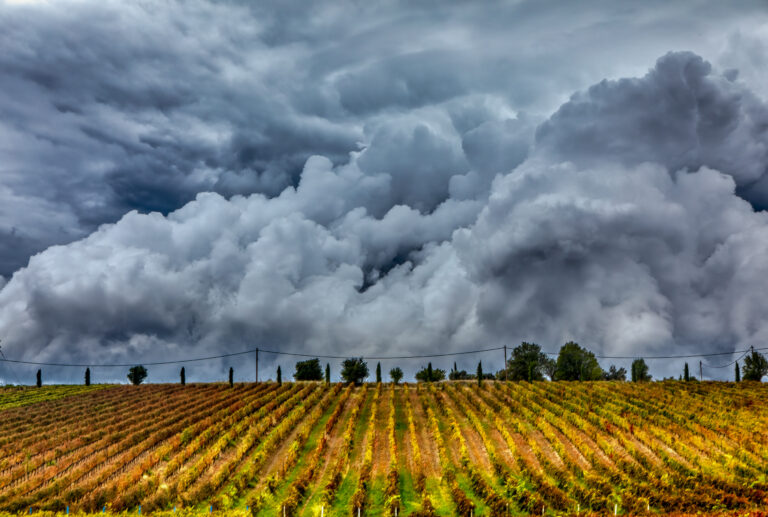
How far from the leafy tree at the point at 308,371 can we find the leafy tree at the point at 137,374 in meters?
30.6

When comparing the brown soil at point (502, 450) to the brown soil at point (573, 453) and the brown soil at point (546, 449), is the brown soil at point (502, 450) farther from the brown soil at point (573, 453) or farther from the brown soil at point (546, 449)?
the brown soil at point (573, 453)

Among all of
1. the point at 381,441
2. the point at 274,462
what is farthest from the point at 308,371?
the point at 274,462

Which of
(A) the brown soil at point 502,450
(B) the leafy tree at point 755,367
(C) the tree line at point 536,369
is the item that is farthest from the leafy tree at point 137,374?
(B) the leafy tree at point 755,367

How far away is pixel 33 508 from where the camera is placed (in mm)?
37438

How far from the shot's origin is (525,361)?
5094 inches

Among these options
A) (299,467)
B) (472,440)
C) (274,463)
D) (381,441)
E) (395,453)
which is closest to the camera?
(299,467)

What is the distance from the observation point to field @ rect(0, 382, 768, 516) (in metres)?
36.9

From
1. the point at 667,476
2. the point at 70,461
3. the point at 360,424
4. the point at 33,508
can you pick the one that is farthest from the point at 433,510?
the point at 70,461

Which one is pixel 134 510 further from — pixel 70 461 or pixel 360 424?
pixel 360 424

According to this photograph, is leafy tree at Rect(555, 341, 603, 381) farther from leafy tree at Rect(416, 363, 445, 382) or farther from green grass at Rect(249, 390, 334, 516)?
green grass at Rect(249, 390, 334, 516)

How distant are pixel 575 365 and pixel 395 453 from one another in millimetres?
88342

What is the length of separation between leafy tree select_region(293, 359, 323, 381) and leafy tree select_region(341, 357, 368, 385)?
6.15 metres

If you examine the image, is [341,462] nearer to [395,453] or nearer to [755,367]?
[395,453]

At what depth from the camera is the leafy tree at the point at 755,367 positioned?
4663 inches
